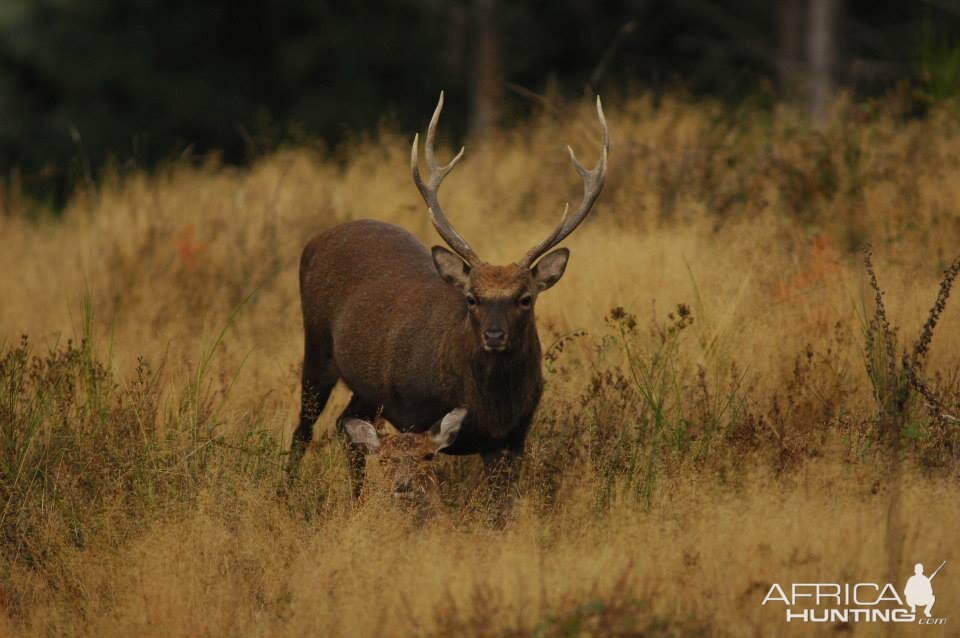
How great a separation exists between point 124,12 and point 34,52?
1.49 metres

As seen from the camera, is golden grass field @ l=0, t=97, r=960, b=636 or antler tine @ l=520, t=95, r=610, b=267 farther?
antler tine @ l=520, t=95, r=610, b=267

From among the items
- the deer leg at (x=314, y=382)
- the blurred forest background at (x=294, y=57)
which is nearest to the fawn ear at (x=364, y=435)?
the deer leg at (x=314, y=382)

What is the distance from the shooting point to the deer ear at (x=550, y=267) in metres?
6.69

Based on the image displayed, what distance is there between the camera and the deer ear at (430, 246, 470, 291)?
6656mm

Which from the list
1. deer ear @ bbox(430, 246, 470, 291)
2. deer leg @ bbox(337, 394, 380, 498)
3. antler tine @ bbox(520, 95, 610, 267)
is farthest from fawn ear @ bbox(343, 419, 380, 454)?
antler tine @ bbox(520, 95, 610, 267)

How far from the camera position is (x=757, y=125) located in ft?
35.4

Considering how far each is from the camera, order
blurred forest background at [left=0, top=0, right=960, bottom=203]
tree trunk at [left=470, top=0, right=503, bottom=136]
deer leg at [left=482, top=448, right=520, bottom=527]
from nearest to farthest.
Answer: deer leg at [left=482, top=448, right=520, bottom=527] < tree trunk at [left=470, top=0, right=503, bottom=136] < blurred forest background at [left=0, top=0, right=960, bottom=203]

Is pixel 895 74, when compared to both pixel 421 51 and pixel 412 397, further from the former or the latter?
pixel 412 397

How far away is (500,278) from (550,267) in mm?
409

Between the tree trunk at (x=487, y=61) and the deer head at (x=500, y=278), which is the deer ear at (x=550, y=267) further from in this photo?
the tree trunk at (x=487, y=61)

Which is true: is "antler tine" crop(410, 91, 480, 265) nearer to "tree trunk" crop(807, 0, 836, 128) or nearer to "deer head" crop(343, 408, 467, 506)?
"deer head" crop(343, 408, 467, 506)

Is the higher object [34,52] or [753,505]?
[34,52]

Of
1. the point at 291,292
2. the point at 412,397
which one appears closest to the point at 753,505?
the point at 412,397

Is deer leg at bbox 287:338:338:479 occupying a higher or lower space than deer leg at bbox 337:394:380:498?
higher
